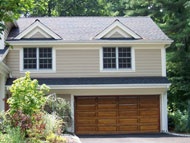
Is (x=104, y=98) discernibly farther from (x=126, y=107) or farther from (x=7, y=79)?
(x=7, y=79)

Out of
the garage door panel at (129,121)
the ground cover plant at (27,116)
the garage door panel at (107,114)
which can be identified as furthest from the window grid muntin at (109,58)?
the ground cover plant at (27,116)

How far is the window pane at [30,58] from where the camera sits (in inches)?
904

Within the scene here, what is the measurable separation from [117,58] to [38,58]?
451 cm

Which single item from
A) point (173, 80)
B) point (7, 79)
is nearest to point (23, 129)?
point (7, 79)

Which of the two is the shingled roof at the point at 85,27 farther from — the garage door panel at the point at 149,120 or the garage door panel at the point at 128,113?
the garage door panel at the point at 149,120

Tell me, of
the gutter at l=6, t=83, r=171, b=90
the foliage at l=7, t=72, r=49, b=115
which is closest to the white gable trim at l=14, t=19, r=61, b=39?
the gutter at l=6, t=83, r=171, b=90

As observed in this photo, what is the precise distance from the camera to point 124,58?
2344cm

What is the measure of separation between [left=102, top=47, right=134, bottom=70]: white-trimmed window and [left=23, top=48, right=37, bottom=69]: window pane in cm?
392

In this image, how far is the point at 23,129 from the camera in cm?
1339

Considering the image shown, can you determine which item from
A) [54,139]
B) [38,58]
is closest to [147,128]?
[38,58]

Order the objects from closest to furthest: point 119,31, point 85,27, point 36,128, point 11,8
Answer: point 11,8 < point 36,128 < point 119,31 < point 85,27

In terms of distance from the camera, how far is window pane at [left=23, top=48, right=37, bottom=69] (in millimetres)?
22969

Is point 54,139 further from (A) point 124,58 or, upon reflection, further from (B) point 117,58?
(A) point 124,58

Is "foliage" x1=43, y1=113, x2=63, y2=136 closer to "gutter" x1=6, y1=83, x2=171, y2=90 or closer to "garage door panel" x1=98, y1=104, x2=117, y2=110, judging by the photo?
"gutter" x1=6, y1=83, x2=171, y2=90
